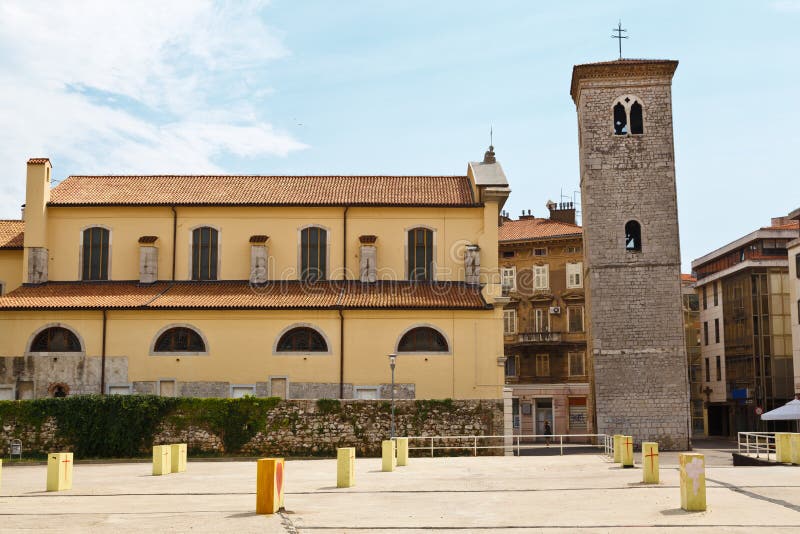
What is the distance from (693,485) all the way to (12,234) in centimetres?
3867

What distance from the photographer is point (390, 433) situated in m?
35.8

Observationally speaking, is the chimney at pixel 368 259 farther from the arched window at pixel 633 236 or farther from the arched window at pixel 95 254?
the arched window at pixel 633 236

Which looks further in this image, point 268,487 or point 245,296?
point 245,296

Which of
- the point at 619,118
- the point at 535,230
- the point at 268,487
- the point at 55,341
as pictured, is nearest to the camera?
the point at 268,487

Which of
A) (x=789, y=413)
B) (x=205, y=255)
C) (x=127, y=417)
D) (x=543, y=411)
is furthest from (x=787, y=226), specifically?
(x=127, y=417)

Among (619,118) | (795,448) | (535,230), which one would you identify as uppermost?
(619,118)

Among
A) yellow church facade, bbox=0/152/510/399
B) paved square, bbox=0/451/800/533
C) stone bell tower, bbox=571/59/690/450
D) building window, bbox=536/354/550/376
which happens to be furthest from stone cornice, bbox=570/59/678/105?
paved square, bbox=0/451/800/533

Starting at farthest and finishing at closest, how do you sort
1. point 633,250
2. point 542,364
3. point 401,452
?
point 542,364
point 633,250
point 401,452

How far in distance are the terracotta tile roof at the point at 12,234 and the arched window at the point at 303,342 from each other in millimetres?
14451

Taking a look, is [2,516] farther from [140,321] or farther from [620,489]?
[140,321]

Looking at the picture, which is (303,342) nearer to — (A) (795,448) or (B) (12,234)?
(B) (12,234)

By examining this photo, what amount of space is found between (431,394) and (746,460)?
13294 millimetres

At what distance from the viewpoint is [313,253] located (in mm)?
43406

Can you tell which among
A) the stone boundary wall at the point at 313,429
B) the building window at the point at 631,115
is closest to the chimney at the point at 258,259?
the stone boundary wall at the point at 313,429
